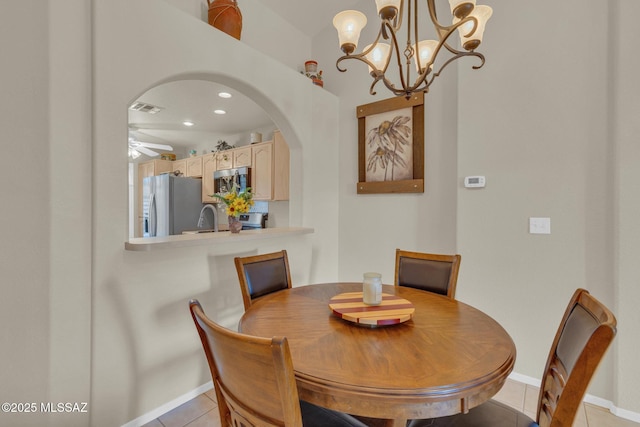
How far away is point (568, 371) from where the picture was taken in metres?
0.96

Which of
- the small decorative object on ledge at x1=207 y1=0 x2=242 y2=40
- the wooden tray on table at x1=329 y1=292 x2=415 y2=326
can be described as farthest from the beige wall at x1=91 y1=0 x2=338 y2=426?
the wooden tray on table at x1=329 y1=292 x2=415 y2=326

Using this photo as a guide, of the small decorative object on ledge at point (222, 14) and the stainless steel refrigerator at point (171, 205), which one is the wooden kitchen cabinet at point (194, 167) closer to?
the stainless steel refrigerator at point (171, 205)

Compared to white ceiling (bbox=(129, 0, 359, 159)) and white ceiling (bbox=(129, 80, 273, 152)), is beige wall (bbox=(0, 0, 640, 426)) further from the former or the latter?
white ceiling (bbox=(129, 80, 273, 152))

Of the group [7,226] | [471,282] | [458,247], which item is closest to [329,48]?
[458,247]

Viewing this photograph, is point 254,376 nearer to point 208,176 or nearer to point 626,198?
point 626,198

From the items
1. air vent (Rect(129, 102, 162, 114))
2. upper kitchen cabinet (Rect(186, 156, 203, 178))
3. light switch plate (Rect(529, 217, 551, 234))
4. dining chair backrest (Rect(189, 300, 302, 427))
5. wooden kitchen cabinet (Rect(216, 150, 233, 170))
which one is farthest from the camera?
upper kitchen cabinet (Rect(186, 156, 203, 178))

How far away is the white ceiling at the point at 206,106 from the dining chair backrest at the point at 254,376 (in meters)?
2.97

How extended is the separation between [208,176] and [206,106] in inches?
54.5

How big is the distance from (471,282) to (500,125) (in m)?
1.22

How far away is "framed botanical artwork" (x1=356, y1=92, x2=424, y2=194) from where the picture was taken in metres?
2.74

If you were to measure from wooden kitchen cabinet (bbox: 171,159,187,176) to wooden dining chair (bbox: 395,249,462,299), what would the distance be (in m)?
4.54

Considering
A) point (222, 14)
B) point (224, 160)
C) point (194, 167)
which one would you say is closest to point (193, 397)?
point (222, 14)

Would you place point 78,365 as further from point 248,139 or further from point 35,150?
point 248,139

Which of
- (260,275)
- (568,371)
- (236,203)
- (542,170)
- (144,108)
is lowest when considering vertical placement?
(568,371)
